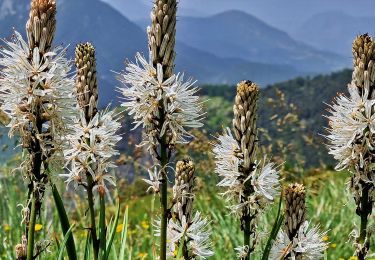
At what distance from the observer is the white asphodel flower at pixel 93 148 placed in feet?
11.3

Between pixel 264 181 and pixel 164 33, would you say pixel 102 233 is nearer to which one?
pixel 264 181

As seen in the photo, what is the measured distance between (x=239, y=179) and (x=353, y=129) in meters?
0.83

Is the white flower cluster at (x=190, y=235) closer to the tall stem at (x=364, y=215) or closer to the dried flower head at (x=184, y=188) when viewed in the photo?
the dried flower head at (x=184, y=188)

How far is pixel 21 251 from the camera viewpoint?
316cm

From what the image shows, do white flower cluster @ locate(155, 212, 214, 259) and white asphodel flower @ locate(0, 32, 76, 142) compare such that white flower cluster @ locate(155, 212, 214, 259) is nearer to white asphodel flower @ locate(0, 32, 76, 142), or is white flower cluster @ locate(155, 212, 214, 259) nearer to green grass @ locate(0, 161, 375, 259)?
white asphodel flower @ locate(0, 32, 76, 142)

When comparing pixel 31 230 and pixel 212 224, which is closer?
pixel 31 230

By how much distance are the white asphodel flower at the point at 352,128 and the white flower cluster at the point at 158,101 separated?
997 millimetres

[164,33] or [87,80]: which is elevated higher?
[164,33]

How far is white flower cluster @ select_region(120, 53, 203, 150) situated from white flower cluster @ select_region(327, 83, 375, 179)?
1.00m

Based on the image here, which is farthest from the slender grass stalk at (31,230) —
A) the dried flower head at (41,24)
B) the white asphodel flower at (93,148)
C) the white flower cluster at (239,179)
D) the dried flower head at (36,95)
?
the white flower cluster at (239,179)

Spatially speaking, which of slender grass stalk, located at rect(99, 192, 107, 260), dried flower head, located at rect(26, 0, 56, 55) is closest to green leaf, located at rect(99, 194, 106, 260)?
slender grass stalk, located at rect(99, 192, 107, 260)

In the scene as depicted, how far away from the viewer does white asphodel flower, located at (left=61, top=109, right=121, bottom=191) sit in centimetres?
346

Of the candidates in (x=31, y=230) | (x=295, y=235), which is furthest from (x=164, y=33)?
(x=295, y=235)

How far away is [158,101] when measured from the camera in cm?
320
